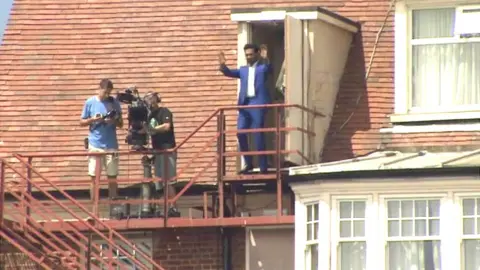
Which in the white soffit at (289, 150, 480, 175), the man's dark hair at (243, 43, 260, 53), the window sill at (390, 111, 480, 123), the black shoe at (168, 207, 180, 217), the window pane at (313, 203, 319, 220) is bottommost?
the window pane at (313, 203, 319, 220)

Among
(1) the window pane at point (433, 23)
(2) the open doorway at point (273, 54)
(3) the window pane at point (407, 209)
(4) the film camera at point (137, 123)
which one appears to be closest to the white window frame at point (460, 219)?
(3) the window pane at point (407, 209)

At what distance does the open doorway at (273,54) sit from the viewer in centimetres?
3269

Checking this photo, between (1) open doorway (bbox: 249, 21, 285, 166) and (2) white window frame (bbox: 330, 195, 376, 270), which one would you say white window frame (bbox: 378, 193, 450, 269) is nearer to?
(2) white window frame (bbox: 330, 195, 376, 270)

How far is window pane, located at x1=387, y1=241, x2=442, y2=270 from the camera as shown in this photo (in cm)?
3058

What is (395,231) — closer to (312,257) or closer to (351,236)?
(351,236)

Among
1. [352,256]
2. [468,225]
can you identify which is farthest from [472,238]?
[352,256]

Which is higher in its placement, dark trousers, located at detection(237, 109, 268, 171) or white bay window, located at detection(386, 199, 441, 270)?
dark trousers, located at detection(237, 109, 268, 171)

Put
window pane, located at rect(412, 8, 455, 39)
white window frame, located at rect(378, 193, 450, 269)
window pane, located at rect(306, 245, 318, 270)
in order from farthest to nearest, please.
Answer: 1. window pane, located at rect(412, 8, 455, 39)
2. window pane, located at rect(306, 245, 318, 270)
3. white window frame, located at rect(378, 193, 450, 269)

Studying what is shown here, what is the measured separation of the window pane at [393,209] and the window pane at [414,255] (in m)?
0.37

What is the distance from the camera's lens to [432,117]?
32469 millimetres

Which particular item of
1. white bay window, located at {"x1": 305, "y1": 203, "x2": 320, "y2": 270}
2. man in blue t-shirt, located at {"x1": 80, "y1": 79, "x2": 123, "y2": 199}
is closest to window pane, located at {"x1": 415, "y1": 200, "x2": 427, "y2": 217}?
white bay window, located at {"x1": 305, "y1": 203, "x2": 320, "y2": 270}

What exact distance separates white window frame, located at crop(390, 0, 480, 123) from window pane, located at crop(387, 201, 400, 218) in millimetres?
2108

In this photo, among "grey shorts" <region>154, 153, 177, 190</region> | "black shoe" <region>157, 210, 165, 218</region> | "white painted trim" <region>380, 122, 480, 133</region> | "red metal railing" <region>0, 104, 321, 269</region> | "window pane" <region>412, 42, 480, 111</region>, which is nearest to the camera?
"red metal railing" <region>0, 104, 321, 269</region>

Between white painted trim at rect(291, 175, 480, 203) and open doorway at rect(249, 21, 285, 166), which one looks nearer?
white painted trim at rect(291, 175, 480, 203)
